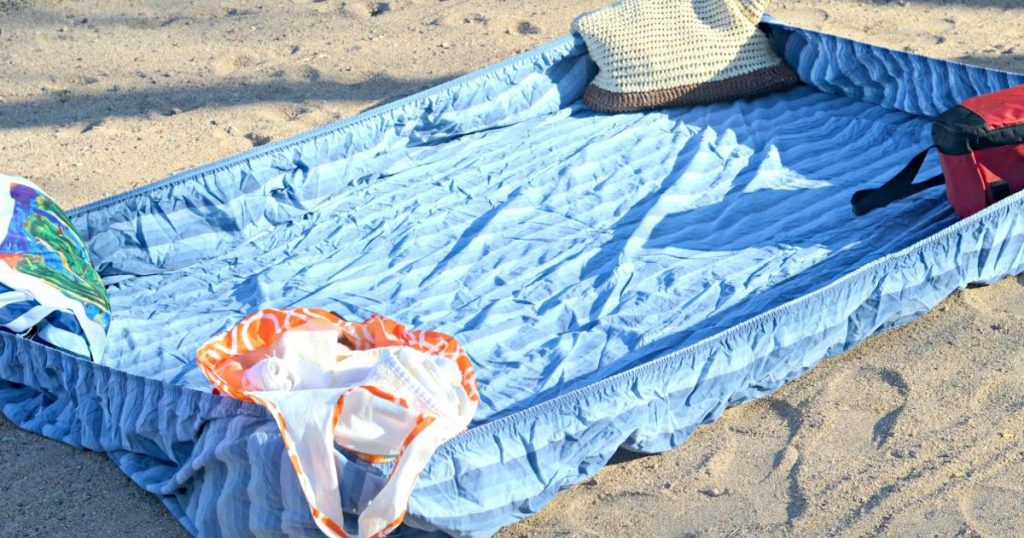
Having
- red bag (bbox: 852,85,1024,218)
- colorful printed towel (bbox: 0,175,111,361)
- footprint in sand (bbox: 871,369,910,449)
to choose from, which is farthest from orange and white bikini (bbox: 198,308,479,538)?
red bag (bbox: 852,85,1024,218)

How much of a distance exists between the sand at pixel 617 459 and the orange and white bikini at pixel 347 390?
1.01 feet

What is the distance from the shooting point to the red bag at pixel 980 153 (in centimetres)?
305

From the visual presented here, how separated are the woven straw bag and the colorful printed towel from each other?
5.54 ft

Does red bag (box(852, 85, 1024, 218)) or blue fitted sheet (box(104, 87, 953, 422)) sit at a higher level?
red bag (box(852, 85, 1024, 218))

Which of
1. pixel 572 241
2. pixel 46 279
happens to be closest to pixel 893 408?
pixel 572 241

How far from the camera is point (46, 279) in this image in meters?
2.92

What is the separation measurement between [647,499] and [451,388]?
44 centimetres

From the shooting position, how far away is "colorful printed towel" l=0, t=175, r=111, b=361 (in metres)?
2.84

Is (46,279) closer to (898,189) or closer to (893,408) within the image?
(893,408)

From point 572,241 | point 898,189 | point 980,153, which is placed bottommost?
point 572,241

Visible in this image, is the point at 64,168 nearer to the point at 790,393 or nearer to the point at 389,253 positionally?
the point at 389,253

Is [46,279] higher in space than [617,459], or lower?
higher

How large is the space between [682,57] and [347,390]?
2.02m

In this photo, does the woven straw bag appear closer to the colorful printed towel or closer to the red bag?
the red bag
